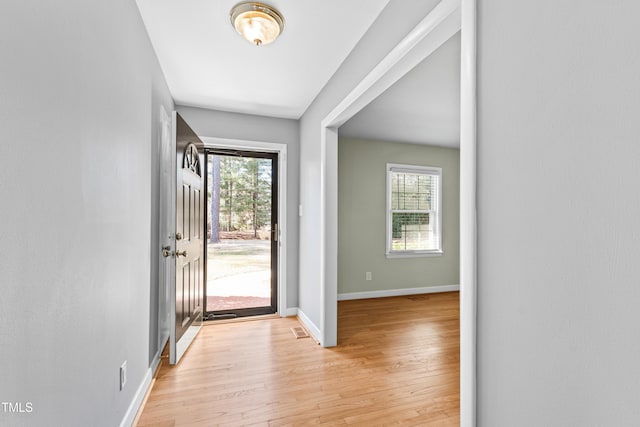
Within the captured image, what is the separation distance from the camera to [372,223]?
4.83 m

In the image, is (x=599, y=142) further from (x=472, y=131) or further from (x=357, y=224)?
(x=357, y=224)

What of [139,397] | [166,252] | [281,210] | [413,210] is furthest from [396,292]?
[139,397]

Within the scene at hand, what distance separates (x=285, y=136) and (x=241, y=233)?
54.9 inches

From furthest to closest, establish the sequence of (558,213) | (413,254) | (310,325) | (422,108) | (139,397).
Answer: (413,254) → (422,108) → (310,325) → (139,397) → (558,213)

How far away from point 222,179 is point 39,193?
285 cm

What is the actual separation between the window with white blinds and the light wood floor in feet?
5.89

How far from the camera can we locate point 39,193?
0.94 metres

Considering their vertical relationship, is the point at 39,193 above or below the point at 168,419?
above

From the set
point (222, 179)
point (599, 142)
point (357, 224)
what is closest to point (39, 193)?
point (599, 142)

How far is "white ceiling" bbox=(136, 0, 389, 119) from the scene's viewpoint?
6.21ft

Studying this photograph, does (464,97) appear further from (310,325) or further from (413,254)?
(413,254)

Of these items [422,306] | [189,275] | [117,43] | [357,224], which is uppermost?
[117,43]

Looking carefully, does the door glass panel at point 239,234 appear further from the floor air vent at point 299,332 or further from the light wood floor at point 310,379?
the floor air vent at point 299,332

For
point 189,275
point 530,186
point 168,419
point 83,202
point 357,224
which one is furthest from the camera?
point 357,224
